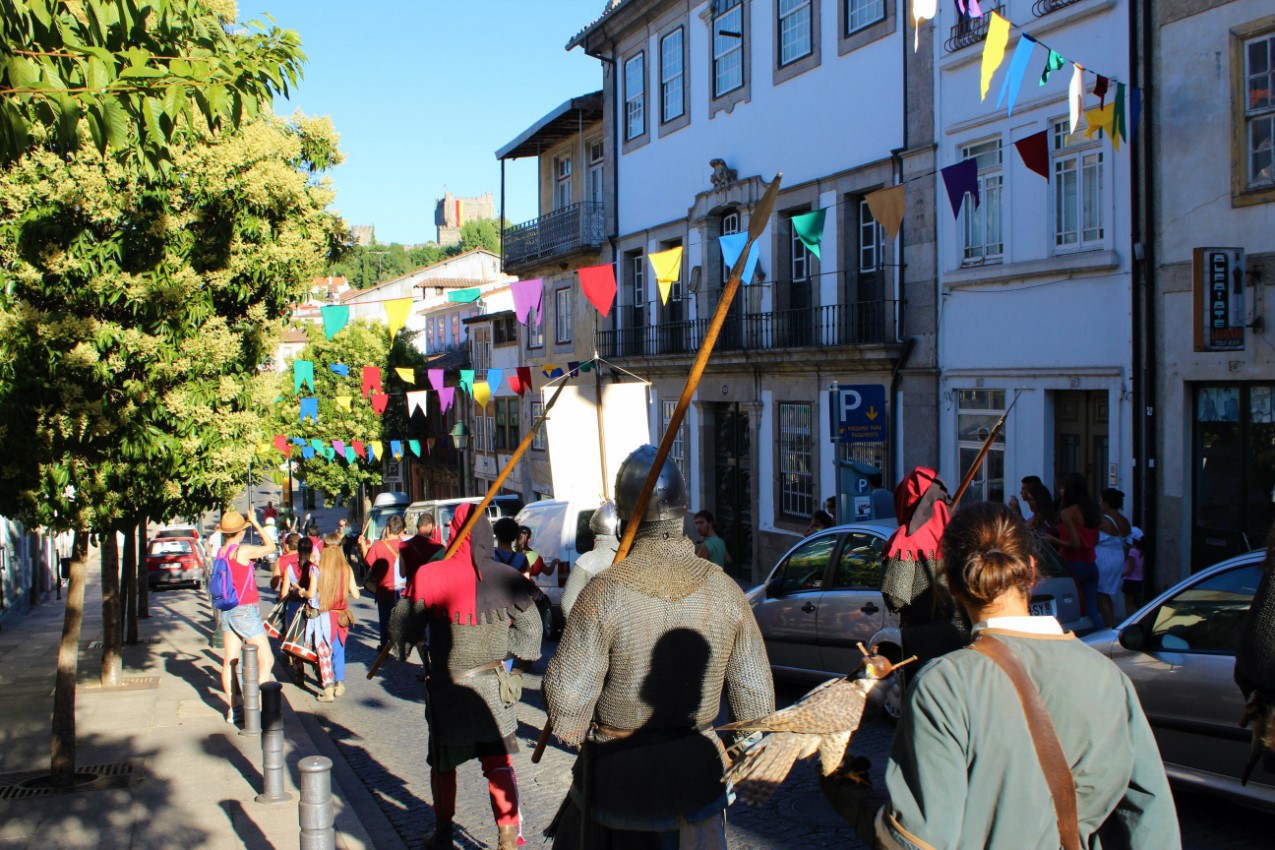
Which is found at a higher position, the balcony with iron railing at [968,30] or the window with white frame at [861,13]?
the window with white frame at [861,13]

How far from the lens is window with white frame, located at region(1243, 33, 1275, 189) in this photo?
11570 mm

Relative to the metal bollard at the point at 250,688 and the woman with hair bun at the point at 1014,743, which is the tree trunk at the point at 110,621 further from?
the woman with hair bun at the point at 1014,743

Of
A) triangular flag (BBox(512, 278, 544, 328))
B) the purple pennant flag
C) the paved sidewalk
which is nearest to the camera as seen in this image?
the paved sidewalk

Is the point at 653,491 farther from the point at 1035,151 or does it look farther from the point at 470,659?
the point at 1035,151

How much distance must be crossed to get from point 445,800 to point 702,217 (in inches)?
685

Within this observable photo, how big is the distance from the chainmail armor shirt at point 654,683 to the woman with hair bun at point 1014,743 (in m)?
1.17

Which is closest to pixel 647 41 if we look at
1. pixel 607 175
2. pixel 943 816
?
pixel 607 175

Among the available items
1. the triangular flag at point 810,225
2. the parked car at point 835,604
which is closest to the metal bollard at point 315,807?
the parked car at point 835,604

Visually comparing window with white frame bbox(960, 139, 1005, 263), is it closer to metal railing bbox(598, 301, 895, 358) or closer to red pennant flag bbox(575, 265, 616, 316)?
metal railing bbox(598, 301, 895, 358)

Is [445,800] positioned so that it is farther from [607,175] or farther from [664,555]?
[607,175]

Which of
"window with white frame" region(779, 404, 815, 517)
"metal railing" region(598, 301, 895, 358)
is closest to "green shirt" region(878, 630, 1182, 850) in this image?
"metal railing" region(598, 301, 895, 358)

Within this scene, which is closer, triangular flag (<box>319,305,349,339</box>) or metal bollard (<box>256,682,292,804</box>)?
metal bollard (<box>256,682,292,804</box>)

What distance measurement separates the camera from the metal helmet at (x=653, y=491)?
4.02 metres

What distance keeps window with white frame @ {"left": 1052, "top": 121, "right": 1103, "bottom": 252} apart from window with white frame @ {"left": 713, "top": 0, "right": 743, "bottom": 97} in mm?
8668
